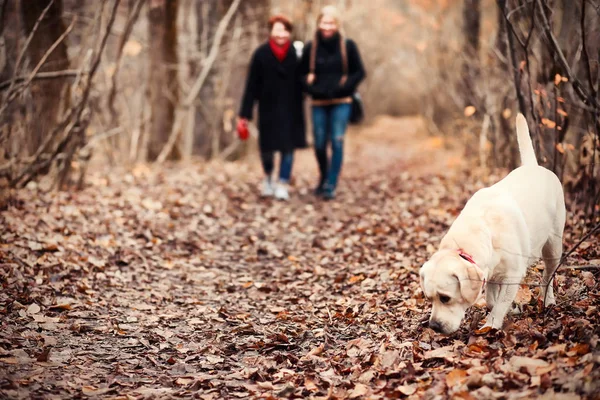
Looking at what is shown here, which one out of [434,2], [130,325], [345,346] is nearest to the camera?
[345,346]

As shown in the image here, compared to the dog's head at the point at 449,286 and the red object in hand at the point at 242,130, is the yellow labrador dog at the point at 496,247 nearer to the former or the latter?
the dog's head at the point at 449,286

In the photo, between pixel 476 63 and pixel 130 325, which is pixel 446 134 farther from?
pixel 130 325

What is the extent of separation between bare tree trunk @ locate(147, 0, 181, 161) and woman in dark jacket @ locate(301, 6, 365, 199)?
408 cm

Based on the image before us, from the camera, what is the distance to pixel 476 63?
433 inches

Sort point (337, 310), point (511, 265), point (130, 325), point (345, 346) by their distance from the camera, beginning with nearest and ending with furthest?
point (511, 265)
point (345, 346)
point (130, 325)
point (337, 310)

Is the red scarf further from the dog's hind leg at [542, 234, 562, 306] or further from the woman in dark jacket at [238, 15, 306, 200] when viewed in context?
the dog's hind leg at [542, 234, 562, 306]

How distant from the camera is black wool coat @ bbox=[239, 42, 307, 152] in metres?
9.33

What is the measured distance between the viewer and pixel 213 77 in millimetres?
13219

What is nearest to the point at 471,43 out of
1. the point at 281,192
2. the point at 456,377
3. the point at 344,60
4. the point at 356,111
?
the point at 356,111

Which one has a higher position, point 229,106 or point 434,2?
point 434,2

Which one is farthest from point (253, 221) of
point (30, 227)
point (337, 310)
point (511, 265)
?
point (511, 265)

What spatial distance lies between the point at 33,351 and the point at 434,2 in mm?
14202

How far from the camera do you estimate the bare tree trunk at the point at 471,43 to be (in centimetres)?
1073

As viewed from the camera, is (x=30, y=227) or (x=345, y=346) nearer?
(x=345, y=346)
